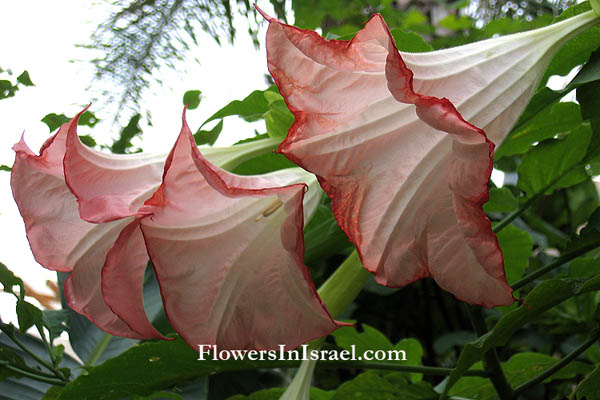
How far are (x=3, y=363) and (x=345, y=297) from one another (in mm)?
397

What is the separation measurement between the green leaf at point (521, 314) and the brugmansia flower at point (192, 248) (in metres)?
0.18

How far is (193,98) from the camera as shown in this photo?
681 millimetres

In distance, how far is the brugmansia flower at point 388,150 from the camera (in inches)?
13.5

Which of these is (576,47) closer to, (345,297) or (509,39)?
(509,39)

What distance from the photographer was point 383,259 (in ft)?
1.18

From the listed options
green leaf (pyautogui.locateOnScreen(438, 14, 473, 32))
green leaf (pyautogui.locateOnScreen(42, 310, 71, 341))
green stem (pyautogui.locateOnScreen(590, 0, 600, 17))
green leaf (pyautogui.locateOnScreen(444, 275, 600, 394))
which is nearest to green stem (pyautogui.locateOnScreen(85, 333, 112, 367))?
green leaf (pyautogui.locateOnScreen(42, 310, 71, 341))

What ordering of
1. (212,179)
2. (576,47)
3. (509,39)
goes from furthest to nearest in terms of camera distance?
(576,47)
(509,39)
(212,179)

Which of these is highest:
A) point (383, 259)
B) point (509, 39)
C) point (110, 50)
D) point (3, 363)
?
point (110, 50)

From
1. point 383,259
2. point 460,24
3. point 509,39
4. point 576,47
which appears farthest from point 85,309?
point 460,24

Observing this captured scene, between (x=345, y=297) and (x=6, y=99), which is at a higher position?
(x=6, y=99)

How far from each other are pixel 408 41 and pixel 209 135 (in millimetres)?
268

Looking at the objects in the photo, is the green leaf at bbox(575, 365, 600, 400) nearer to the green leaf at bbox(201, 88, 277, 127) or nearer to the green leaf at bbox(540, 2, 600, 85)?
the green leaf at bbox(540, 2, 600, 85)

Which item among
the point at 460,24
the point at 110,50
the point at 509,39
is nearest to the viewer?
the point at 509,39

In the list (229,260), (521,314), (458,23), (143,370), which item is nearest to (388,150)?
(229,260)
